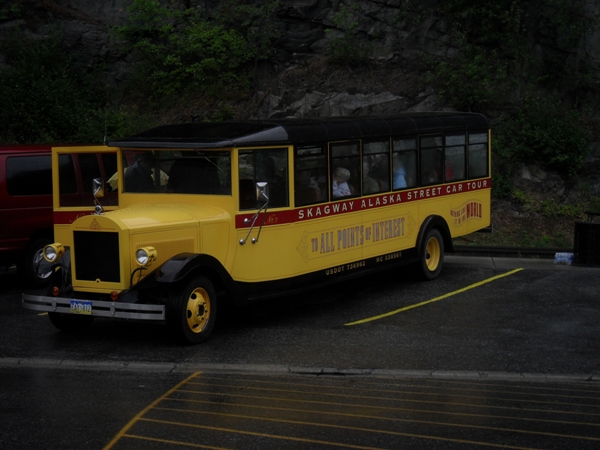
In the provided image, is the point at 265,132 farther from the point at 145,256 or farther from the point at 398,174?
the point at 398,174

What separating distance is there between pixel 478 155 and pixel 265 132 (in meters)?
5.70

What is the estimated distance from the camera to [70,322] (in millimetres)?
11320

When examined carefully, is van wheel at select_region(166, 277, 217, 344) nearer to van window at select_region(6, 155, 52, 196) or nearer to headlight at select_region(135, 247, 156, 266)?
headlight at select_region(135, 247, 156, 266)

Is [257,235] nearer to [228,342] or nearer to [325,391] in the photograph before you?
[228,342]

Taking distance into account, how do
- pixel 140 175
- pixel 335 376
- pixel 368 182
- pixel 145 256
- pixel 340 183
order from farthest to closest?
pixel 368 182, pixel 340 183, pixel 140 175, pixel 145 256, pixel 335 376

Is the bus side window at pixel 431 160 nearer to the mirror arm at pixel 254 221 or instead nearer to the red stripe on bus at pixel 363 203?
the red stripe on bus at pixel 363 203

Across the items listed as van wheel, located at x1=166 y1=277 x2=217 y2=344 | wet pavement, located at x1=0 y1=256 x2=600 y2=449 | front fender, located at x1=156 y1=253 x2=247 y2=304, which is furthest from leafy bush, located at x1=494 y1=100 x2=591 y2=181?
van wheel, located at x1=166 y1=277 x2=217 y2=344

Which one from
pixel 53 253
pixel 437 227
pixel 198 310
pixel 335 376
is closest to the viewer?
pixel 335 376

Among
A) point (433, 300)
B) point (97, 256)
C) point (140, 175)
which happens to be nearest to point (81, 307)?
point (97, 256)

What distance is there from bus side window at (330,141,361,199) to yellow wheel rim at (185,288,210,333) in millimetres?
2660

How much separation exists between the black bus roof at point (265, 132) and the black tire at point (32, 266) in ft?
10.1

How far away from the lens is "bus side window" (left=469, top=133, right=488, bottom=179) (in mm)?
15828

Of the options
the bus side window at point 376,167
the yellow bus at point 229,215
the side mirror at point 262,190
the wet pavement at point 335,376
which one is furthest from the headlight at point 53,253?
the bus side window at point 376,167

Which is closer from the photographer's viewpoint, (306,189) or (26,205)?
(306,189)
